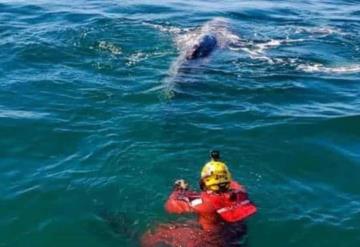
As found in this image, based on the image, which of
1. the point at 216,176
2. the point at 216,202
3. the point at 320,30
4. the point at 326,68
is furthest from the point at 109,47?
the point at 216,202

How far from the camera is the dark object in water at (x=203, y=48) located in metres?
19.3

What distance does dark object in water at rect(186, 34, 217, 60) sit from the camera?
19342 mm

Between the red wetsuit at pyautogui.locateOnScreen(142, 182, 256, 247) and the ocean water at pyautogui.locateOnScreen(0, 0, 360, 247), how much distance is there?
0.38 m

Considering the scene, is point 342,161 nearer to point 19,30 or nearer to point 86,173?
point 86,173

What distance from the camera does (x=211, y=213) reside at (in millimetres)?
10492

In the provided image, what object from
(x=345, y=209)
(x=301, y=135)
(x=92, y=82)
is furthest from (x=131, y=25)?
(x=345, y=209)

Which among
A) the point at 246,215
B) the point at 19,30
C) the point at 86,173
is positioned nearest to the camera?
the point at 246,215

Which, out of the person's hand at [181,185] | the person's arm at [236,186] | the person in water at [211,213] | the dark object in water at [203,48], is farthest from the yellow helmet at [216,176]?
the dark object in water at [203,48]

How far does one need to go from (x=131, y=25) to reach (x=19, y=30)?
4.27 meters

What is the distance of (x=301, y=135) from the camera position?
14.5m

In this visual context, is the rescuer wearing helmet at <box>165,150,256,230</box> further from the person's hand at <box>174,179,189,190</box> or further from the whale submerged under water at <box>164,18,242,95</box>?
the whale submerged under water at <box>164,18,242,95</box>

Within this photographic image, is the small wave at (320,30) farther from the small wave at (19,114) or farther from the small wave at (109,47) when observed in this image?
the small wave at (19,114)

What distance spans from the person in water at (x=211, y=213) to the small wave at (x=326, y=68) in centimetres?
932

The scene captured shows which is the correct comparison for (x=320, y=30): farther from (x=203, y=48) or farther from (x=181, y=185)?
(x=181, y=185)
